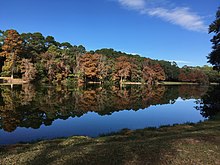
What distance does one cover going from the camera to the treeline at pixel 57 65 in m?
70.1

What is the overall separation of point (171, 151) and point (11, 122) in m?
16.3

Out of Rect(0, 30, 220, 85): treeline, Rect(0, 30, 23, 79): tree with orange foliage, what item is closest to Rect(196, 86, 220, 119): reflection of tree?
Rect(0, 30, 220, 85): treeline

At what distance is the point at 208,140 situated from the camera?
10961mm

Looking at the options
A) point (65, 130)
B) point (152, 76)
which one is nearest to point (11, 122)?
point (65, 130)

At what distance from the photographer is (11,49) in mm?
71250

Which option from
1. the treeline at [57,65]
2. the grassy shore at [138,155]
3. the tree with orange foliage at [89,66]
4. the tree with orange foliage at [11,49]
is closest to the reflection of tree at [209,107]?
the grassy shore at [138,155]

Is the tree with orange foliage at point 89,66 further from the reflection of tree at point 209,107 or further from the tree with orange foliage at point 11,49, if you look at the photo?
the reflection of tree at point 209,107

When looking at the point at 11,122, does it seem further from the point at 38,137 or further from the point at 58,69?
the point at 58,69

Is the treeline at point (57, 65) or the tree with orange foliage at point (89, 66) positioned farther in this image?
the tree with orange foliage at point (89, 66)

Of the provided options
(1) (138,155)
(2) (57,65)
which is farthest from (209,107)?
(2) (57,65)

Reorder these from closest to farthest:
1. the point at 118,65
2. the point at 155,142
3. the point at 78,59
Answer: the point at 155,142
the point at 78,59
the point at 118,65

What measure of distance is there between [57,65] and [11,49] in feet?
46.3

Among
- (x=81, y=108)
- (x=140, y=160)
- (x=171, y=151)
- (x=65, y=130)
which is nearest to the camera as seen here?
(x=140, y=160)

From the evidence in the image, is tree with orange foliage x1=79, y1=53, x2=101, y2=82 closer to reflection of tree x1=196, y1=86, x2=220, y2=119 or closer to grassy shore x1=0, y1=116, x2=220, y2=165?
reflection of tree x1=196, y1=86, x2=220, y2=119
